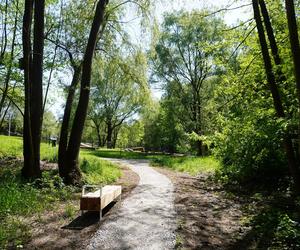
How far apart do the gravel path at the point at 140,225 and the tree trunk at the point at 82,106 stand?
256cm

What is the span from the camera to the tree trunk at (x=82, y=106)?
39.3ft

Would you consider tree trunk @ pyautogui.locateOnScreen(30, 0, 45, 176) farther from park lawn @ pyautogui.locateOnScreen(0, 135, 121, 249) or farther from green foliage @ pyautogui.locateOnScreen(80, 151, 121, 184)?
green foliage @ pyautogui.locateOnScreen(80, 151, 121, 184)

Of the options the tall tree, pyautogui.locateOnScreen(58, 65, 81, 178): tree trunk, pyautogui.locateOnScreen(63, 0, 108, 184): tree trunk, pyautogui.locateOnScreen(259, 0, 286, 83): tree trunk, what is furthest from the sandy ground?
the tall tree

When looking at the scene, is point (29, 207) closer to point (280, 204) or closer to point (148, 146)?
point (280, 204)

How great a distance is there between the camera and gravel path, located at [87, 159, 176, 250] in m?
6.27

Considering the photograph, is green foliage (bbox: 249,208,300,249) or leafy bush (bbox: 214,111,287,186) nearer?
green foliage (bbox: 249,208,300,249)

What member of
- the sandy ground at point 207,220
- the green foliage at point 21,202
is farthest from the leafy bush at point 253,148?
the green foliage at point 21,202

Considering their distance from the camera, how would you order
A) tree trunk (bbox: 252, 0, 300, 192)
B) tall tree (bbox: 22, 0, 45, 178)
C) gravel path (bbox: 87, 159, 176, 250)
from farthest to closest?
tall tree (bbox: 22, 0, 45, 178)
tree trunk (bbox: 252, 0, 300, 192)
gravel path (bbox: 87, 159, 176, 250)

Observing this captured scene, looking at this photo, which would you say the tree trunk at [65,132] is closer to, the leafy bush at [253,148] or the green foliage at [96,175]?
the green foliage at [96,175]

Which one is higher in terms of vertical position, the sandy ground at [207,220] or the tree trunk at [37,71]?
the tree trunk at [37,71]

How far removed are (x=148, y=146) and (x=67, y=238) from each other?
59284 mm

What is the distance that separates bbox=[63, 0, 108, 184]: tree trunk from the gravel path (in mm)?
2555

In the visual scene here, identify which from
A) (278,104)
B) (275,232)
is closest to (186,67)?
(278,104)

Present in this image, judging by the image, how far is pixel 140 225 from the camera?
7.37 m
